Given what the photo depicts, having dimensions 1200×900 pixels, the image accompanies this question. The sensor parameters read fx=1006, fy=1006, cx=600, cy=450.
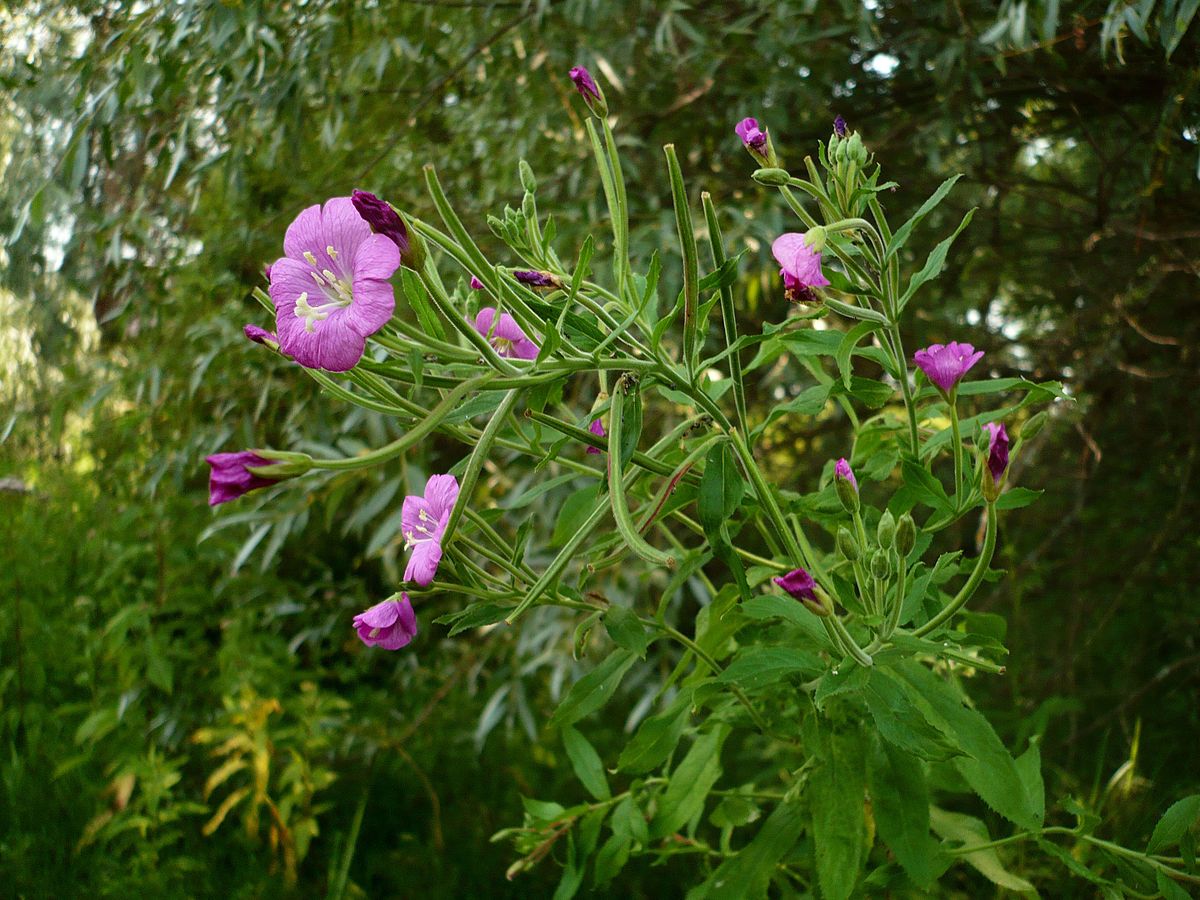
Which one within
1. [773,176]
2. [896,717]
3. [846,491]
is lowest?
[896,717]

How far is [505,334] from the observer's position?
2.63ft

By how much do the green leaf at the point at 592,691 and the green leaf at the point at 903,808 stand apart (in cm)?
22

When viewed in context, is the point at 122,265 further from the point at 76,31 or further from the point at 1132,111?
the point at 1132,111

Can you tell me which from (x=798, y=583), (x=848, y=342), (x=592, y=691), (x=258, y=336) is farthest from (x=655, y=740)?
(x=258, y=336)

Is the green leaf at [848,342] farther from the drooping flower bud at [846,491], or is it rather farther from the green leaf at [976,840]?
the green leaf at [976,840]

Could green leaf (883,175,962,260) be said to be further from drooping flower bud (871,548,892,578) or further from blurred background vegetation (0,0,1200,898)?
blurred background vegetation (0,0,1200,898)

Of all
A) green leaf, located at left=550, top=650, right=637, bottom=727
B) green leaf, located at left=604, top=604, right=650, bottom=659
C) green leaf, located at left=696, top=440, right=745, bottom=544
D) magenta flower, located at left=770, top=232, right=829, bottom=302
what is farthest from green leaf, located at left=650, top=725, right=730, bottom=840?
magenta flower, located at left=770, top=232, right=829, bottom=302

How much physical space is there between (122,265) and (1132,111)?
223cm

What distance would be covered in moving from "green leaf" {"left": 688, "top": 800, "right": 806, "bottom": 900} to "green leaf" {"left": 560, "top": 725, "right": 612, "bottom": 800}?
0.16m

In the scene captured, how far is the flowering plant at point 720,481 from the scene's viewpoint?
0.63 m

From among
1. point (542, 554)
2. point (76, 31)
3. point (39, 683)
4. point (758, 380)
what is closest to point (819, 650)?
point (542, 554)

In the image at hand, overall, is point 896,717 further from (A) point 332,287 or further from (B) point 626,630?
(A) point 332,287

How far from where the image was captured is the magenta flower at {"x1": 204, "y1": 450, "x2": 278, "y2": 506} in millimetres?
563

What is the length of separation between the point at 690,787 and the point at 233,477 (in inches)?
24.2
